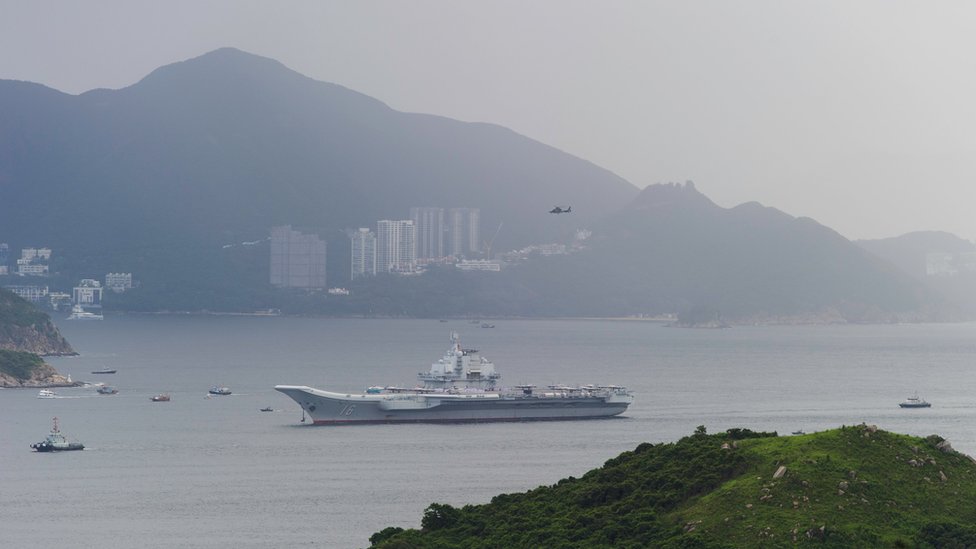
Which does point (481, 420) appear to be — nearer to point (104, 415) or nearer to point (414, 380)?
point (104, 415)

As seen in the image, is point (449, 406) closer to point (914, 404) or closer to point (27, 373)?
point (914, 404)

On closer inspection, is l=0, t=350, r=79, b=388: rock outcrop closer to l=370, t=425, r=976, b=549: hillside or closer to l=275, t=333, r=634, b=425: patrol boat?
l=275, t=333, r=634, b=425: patrol boat

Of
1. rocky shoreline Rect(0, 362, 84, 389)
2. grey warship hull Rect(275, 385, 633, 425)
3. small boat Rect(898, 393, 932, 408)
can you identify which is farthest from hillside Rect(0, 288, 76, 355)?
small boat Rect(898, 393, 932, 408)

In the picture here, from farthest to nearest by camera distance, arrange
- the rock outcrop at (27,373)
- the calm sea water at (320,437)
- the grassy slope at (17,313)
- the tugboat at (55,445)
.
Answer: the grassy slope at (17,313) → the rock outcrop at (27,373) → the tugboat at (55,445) → the calm sea water at (320,437)

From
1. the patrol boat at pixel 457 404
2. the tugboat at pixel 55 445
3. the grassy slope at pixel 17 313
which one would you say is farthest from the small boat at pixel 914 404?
the grassy slope at pixel 17 313

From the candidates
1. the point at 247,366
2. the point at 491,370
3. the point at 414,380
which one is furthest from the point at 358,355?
the point at 491,370

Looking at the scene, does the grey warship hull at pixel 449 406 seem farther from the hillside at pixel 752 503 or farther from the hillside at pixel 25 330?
the hillside at pixel 25 330

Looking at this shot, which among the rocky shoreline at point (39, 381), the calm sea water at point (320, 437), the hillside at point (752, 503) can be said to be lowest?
the calm sea water at point (320, 437)
